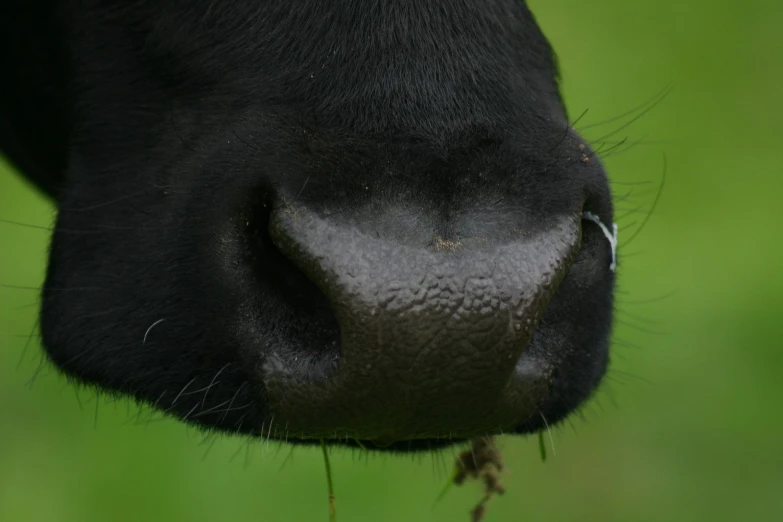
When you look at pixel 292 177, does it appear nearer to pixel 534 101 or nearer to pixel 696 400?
pixel 534 101

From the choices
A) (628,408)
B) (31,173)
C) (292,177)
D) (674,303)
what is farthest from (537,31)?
(674,303)

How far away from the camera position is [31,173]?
92.6 inches

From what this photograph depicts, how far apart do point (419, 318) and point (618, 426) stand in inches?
109

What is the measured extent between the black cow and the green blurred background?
1016 millimetres

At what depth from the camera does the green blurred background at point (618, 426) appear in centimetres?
356

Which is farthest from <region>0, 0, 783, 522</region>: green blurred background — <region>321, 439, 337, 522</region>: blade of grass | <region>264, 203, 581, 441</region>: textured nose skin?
<region>264, 203, 581, 441</region>: textured nose skin

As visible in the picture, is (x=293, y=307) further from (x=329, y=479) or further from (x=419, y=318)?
(x=329, y=479)

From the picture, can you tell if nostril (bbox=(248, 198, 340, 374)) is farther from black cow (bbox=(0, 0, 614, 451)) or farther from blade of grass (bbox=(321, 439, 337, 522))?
blade of grass (bbox=(321, 439, 337, 522))

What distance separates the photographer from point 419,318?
1318 mm

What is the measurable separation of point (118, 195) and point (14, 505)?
2.08 metres

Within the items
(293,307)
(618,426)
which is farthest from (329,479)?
(618,426)

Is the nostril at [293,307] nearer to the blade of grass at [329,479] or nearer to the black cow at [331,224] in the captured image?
the black cow at [331,224]

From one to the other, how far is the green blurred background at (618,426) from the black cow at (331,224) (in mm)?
1016

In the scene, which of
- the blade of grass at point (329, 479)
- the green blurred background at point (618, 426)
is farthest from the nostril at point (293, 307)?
the green blurred background at point (618, 426)
